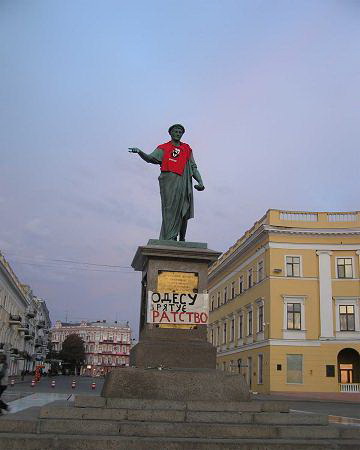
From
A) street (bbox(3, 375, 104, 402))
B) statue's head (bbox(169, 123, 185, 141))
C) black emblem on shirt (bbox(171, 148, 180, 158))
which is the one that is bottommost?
street (bbox(3, 375, 104, 402))

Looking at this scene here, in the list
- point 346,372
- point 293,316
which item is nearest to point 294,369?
point 293,316

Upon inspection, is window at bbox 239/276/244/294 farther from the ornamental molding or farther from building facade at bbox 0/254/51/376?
building facade at bbox 0/254/51/376

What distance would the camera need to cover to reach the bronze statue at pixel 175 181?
11477mm

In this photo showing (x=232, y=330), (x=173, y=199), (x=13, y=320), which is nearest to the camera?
(x=173, y=199)

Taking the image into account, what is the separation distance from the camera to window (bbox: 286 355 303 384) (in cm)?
3497

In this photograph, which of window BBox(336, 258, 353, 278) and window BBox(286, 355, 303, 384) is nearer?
window BBox(286, 355, 303, 384)

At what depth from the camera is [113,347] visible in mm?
149625

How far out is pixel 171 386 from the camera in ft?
29.0

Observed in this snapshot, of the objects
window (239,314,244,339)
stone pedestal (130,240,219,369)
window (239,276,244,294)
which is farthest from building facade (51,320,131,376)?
stone pedestal (130,240,219,369)

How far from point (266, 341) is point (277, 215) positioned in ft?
29.6

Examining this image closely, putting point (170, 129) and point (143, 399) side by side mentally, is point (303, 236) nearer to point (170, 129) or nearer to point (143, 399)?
point (170, 129)

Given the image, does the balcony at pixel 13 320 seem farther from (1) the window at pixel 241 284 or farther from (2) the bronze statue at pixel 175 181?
(2) the bronze statue at pixel 175 181

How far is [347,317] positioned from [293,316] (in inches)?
143

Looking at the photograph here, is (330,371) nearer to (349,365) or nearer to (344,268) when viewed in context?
(349,365)
